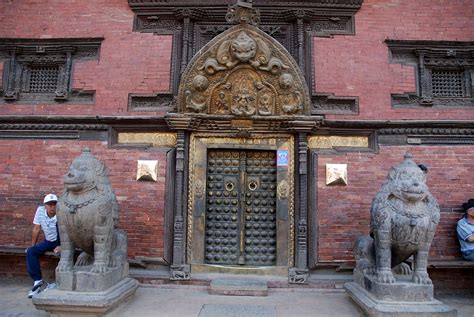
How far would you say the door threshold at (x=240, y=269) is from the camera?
701 cm

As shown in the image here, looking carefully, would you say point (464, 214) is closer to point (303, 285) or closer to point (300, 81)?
point (303, 285)

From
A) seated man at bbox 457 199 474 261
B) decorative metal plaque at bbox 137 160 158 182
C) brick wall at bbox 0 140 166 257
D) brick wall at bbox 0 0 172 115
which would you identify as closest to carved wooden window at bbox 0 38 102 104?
brick wall at bbox 0 0 172 115

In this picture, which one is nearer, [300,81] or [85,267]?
[85,267]

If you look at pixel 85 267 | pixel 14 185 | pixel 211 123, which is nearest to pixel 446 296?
pixel 211 123

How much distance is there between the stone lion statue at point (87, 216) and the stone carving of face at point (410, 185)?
3.96 m

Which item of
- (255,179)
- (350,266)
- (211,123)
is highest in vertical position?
(211,123)

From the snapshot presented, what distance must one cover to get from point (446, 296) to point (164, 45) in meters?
6.81

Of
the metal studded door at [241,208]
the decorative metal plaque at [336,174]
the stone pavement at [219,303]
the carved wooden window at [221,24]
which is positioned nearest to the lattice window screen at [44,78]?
the carved wooden window at [221,24]

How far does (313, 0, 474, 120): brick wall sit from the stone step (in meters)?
3.35

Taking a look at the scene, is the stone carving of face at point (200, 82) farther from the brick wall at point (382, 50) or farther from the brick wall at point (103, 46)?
the brick wall at point (382, 50)

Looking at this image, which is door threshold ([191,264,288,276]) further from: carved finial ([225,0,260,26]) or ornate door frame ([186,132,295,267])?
carved finial ([225,0,260,26])

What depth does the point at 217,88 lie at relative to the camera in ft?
24.0

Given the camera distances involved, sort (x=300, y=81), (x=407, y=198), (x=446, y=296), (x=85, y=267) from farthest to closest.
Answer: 1. (x=300, y=81)
2. (x=446, y=296)
3. (x=85, y=267)
4. (x=407, y=198)

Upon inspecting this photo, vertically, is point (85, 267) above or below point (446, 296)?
above
